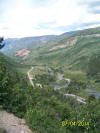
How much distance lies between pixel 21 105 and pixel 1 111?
2415mm

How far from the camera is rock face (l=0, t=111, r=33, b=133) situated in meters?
11.5

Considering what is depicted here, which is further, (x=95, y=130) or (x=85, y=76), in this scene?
(x=85, y=76)

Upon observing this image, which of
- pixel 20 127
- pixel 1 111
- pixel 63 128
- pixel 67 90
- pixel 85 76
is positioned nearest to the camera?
pixel 20 127

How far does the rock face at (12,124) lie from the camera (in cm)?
1146

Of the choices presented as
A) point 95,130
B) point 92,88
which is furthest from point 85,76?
point 95,130

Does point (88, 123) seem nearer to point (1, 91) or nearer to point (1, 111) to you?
point (1, 111)

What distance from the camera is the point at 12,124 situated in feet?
40.2

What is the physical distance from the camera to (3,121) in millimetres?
12391
